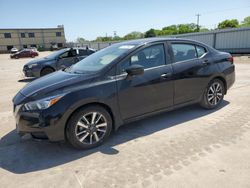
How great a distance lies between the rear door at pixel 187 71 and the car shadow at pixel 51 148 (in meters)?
0.50

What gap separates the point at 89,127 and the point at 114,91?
67 cm

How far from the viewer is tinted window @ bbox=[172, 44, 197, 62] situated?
13.3 ft

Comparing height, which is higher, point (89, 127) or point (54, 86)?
point (54, 86)

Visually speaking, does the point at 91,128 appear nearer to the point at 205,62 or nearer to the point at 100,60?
the point at 100,60

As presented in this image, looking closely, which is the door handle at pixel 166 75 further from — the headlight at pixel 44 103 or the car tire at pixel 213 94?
the headlight at pixel 44 103

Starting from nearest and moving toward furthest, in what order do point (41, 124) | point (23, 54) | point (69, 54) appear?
point (41, 124), point (69, 54), point (23, 54)

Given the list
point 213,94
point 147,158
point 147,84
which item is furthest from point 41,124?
point 213,94

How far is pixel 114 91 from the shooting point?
10.7 ft

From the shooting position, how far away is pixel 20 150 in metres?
3.31

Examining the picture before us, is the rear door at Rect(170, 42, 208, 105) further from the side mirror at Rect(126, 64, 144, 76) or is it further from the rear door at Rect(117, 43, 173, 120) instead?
the side mirror at Rect(126, 64, 144, 76)

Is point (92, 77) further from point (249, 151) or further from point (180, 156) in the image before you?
point (249, 151)

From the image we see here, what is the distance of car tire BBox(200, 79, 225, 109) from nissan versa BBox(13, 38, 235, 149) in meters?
0.03

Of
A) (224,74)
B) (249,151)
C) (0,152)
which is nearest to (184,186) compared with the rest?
(249,151)

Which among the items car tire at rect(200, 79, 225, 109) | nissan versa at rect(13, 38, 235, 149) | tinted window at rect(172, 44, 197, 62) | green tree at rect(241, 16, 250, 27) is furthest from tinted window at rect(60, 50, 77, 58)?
green tree at rect(241, 16, 250, 27)
